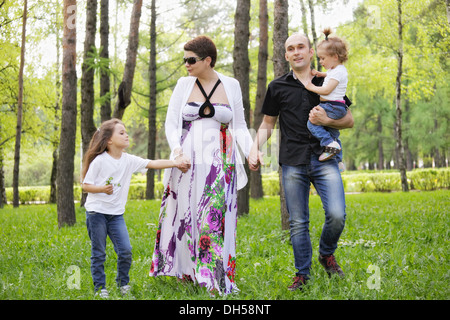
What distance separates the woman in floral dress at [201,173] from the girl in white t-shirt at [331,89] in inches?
30.8

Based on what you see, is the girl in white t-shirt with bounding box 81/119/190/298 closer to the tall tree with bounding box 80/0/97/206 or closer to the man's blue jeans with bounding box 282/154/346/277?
the man's blue jeans with bounding box 282/154/346/277

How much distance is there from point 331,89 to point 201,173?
1.46 meters

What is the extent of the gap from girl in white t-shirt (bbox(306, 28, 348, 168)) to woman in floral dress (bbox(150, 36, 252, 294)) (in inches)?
30.8

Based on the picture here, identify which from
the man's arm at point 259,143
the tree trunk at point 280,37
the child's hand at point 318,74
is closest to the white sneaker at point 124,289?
the man's arm at point 259,143

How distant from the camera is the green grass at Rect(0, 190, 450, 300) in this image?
4070 mm

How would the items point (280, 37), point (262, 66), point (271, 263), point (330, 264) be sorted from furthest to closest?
point (262, 66) < point (280, 37) < point (271, 263) < point (330, 264)

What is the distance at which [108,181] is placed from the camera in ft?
13.5

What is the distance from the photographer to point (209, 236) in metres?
4.10

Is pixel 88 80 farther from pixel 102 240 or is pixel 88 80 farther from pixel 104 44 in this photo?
pixel 102 240

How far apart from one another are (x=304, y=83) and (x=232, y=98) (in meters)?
0.74

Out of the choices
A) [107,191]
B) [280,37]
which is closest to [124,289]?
Answer: [107,191]

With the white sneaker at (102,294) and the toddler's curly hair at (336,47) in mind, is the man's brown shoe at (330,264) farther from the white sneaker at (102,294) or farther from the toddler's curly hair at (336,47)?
the white sneaker at (102,294)

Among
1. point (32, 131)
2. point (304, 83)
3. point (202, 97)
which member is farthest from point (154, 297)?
point (32, 131)
